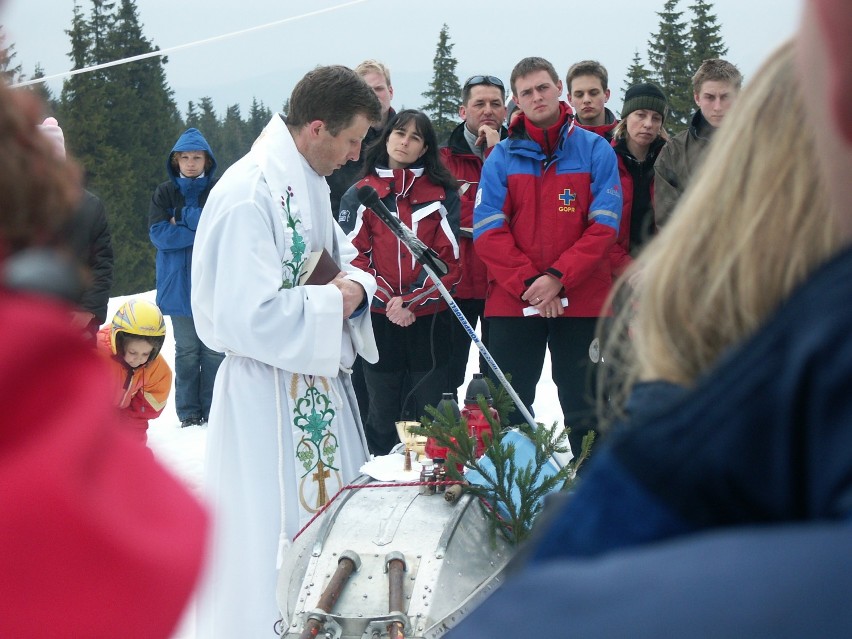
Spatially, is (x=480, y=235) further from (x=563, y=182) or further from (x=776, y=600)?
(x=776, y=600)

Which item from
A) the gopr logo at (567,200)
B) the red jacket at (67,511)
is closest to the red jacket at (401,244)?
the gopr logo at (567,200)

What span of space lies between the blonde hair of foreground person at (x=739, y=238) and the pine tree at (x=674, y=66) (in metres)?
9.25

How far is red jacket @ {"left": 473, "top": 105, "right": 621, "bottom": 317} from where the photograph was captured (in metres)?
5.04

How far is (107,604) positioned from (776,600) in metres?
0.35

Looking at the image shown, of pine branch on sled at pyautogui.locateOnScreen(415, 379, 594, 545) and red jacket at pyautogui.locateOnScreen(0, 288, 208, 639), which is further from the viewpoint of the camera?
pine branch on sled at pyautogui.locateOnScreen(415, 379, 594, 545)

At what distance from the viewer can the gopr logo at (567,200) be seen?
5066 mm

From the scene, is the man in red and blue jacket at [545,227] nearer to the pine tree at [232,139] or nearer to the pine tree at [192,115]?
the pine tree at [232,139]

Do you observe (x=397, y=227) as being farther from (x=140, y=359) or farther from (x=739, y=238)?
(x=739, y=238)

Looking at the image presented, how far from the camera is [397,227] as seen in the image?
13.0 feet

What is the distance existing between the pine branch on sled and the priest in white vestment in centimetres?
67

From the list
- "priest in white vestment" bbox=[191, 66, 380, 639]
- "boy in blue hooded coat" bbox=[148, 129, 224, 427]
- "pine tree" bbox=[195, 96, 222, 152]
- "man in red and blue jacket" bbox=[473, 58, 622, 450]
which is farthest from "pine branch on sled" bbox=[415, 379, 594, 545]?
"pine tree" bbox=[195, 96, 222, 152]

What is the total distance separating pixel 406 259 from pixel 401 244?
0.29 feet

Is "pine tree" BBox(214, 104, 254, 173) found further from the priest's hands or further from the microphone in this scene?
the priest's hands

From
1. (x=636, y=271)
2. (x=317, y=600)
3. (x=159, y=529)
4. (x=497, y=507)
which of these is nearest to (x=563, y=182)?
(x=497, y=507)
